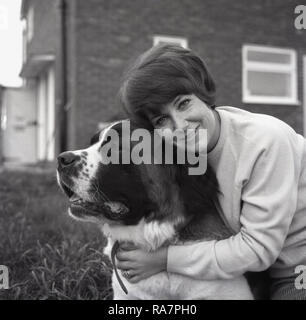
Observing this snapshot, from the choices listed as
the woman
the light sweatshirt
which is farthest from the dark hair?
the light sweatshirt

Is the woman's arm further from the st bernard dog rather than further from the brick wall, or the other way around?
the brick wall

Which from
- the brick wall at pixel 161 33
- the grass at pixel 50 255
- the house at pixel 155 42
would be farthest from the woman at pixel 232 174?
the brick wall at pixel 161 33

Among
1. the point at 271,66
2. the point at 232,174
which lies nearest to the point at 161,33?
the point at 271,66

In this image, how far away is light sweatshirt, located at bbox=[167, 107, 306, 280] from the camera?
198 cm

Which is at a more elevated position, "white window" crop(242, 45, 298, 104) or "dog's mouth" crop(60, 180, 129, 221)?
"white window" crop(242, 45, 298, 104)

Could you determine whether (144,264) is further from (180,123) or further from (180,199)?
(180,123)

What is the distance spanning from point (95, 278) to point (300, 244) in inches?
48.6

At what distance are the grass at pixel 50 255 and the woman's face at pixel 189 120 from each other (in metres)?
1.07

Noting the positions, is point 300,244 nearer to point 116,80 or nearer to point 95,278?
point 95,278

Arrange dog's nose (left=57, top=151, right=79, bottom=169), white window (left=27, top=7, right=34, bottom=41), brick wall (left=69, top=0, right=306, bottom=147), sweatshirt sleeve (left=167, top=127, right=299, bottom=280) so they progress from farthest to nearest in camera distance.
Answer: white window (left=27, top=7, right=34, bottom=41)
brick wall (left=69, top=0, right=306, bottom=147)
dog's nose (left=57, top=151, right=79, bottom=169)
sweatshirt sleeve (left=167, top=127, right=299, bottom=280)

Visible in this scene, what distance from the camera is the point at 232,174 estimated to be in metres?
2.13

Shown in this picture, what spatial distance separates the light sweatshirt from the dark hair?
0.27 m

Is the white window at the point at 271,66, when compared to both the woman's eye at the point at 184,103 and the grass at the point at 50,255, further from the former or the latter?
the woman's eye at the point at 184,103

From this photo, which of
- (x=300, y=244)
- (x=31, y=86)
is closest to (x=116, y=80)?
(x=31, y=86)
